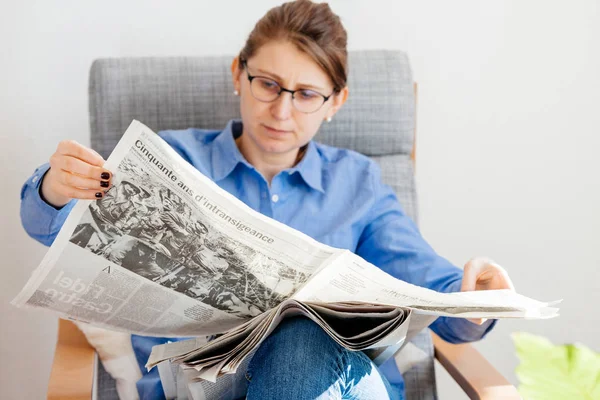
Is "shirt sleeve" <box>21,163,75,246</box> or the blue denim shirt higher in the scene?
"shirt sleeve" <box>21,163,75,246</box>

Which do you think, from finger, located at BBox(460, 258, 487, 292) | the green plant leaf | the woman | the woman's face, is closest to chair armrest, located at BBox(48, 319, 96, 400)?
the woman

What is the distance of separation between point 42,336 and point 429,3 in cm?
127

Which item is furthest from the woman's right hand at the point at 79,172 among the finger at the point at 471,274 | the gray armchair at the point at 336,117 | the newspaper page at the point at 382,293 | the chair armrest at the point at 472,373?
the chair armrest at the point at 472,373

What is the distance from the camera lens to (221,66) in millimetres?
1374

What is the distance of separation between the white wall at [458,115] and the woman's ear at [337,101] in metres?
0.37

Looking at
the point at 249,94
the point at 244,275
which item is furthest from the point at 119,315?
the point at 249,94

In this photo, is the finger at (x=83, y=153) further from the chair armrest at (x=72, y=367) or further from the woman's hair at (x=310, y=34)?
the woman's hair at (x=310, y=34)

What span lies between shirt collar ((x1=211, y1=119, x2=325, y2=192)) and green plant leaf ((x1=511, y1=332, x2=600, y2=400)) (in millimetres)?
950

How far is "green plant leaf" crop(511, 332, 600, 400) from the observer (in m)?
0.33

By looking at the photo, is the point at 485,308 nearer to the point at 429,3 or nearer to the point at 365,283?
the point at 365,283

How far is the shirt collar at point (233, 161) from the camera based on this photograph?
1.25m

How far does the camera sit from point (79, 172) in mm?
794

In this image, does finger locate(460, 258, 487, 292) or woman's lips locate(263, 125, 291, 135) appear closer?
finger locate(460, 258, 487, 292)

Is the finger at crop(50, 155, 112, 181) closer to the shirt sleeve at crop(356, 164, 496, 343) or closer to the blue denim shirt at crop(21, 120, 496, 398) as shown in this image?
the blue denim shirt at crop(21, 120, 496, 398)
